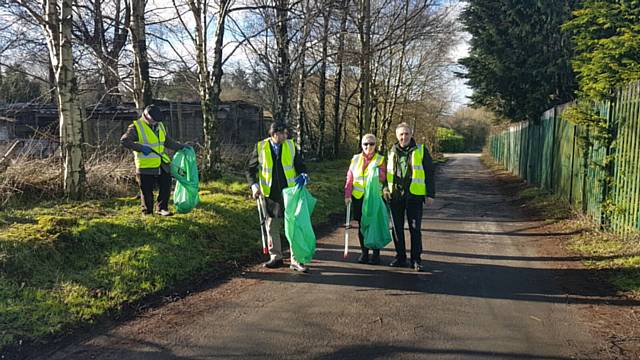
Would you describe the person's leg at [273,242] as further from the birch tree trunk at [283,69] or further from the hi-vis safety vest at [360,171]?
the birch tree trunk at [283,69]

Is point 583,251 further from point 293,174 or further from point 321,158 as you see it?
point 321,158

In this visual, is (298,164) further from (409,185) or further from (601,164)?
(601,164)

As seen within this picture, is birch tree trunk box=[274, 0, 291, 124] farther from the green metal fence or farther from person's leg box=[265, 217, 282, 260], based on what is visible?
person's leg box=[265, 217, 282, 260]

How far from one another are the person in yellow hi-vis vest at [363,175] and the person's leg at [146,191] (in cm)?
313

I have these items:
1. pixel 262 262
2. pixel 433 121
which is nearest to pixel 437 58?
pixel 433 121

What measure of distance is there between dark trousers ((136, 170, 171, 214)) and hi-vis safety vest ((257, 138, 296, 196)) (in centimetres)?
215

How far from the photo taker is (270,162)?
5746 millimetres

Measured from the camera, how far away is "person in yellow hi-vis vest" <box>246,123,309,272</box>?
5742mm

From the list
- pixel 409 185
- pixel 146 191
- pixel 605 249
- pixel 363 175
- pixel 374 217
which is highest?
pixel 363 175

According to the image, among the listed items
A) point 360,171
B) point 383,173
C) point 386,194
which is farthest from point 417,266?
point 360,171

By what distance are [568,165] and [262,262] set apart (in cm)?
786

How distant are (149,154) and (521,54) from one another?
13.3 metres

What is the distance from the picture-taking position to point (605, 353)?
11.8 ft

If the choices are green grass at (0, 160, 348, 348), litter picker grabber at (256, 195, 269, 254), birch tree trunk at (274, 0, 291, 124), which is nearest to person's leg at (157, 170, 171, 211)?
green grass at (0, 160, 348, 348)
